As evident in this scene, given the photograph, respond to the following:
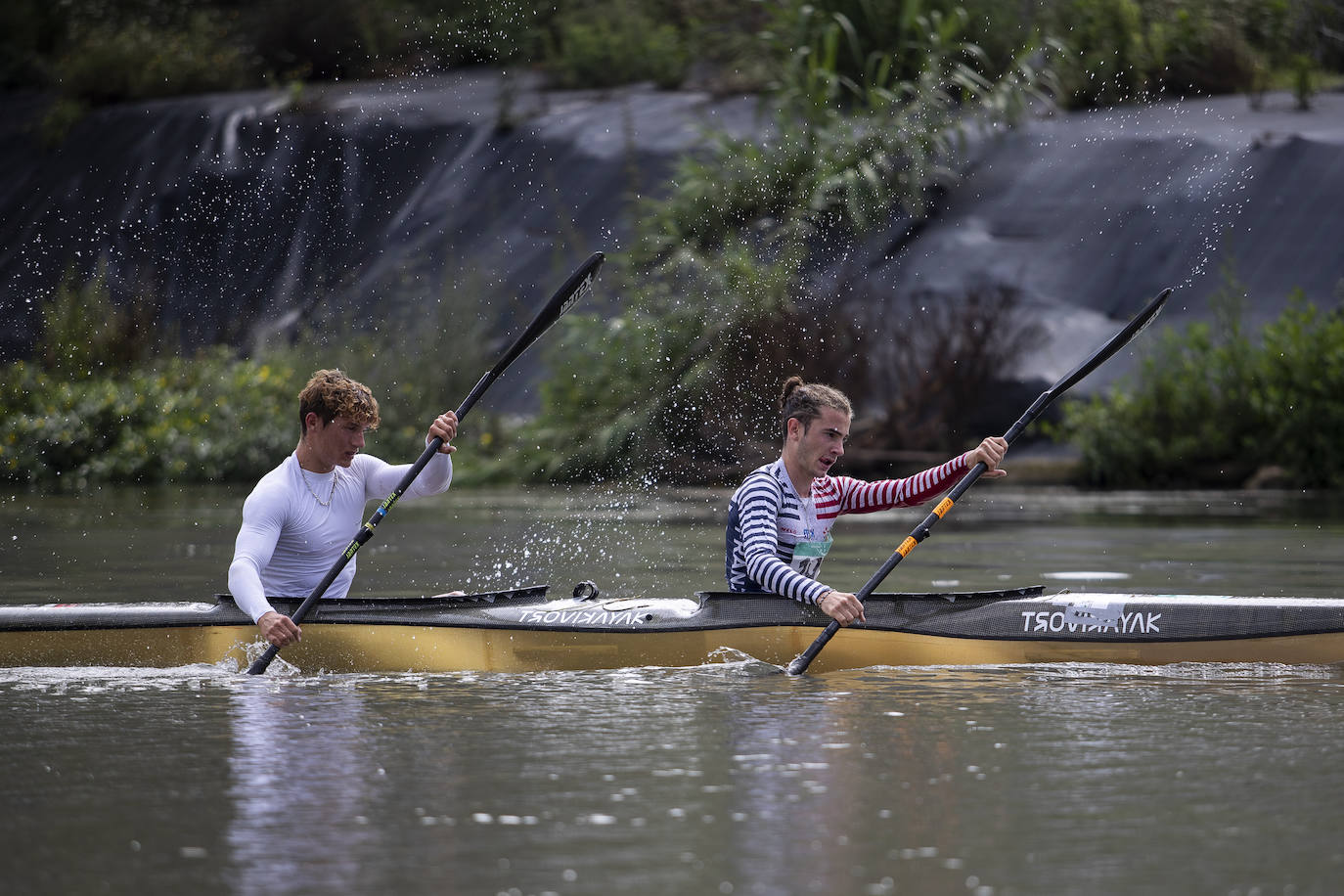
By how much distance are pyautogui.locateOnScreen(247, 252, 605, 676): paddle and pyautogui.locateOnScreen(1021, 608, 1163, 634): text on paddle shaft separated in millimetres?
1965

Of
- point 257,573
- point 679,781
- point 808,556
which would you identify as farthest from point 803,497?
point 679,781

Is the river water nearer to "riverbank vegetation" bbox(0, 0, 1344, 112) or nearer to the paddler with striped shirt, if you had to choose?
the paddler with striped shirt

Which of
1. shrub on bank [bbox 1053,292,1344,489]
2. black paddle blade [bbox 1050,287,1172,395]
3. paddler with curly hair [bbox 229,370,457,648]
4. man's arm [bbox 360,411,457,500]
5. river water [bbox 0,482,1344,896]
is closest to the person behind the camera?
river water [bbox 0,482,1344,896]

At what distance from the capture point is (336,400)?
17.8 ft

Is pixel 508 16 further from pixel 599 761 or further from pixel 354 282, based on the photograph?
pixel 599 761

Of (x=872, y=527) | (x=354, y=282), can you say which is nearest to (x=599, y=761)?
(x=872, y=527)

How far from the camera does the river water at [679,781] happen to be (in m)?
3.15

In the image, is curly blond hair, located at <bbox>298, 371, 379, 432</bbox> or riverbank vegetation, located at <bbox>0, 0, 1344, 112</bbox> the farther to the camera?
riverbank vegetation, located at <bbox>0, 0, 1344, 112</bbox>

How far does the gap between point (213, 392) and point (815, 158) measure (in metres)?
6.84

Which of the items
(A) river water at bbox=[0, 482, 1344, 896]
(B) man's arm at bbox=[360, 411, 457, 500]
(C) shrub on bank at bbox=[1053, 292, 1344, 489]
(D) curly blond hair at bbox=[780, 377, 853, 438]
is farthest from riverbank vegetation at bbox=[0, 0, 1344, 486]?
(A) river water at bbox=[0, 482, 1344, 896]

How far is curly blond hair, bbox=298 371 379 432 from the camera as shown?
542 cm

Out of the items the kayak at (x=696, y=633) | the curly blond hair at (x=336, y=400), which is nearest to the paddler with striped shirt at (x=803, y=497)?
the kayak at (x=696, y=633)

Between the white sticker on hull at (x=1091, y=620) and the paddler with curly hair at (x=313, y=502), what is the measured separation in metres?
1.97

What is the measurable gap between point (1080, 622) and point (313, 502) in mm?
2501
